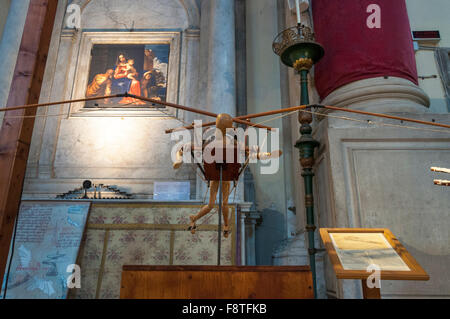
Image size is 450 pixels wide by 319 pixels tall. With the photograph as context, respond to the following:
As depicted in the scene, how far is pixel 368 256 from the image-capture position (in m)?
2.08

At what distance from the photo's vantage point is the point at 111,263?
5.26 metres

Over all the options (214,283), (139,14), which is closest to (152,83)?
(139,14)

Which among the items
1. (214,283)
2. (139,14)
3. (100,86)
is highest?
Answer: (139,14)

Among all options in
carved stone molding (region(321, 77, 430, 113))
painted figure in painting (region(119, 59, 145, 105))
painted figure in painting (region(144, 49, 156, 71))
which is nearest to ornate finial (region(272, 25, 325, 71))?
carved stone molding (region(321, 77, 430, 113))

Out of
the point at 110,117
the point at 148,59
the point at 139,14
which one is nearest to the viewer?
the point at 110,117

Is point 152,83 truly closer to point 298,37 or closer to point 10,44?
point 10,44

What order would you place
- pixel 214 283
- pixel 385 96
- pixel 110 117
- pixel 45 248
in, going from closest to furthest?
1. pixel 214 283
2. pixel 385 96
3. pixel 45 248
4. pixel 110 117

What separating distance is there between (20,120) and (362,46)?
4287 mm

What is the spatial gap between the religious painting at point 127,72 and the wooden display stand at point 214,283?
21.9 feet

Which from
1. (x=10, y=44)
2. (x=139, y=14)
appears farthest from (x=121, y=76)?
(x=10, y=44)

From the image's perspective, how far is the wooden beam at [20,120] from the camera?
327 cm

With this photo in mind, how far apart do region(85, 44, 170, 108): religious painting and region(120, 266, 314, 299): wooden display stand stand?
21.9 feet

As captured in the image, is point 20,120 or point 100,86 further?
point 100,86

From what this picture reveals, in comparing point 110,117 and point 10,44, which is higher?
point 10,44
